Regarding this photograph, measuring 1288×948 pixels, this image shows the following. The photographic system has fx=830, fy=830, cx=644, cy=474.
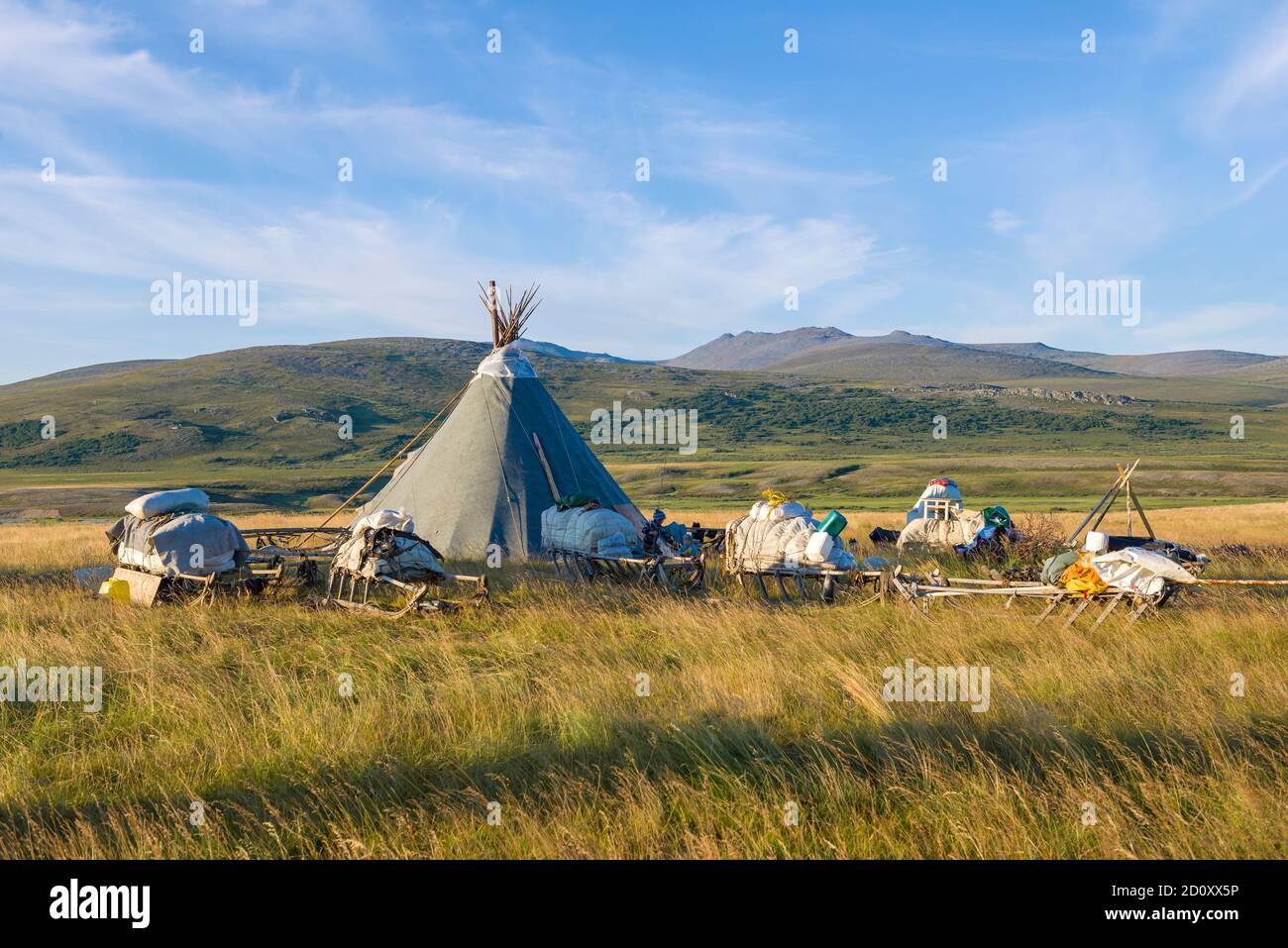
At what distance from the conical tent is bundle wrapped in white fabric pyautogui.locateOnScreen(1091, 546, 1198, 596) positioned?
31.6ft

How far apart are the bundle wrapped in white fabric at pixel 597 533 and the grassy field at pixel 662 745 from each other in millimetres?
3848

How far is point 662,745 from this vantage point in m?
5.10

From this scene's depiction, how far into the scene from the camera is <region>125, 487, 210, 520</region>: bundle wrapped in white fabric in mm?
11125

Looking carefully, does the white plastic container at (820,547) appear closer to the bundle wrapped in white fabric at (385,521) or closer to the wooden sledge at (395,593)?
the wooden sledge at (395,593)

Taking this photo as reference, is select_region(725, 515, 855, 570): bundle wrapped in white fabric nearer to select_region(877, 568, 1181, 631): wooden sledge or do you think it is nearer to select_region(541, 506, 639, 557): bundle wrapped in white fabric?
select_region(877, 568, 1181, 631): wooden sledge

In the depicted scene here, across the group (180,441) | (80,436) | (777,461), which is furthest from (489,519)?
(80,436)

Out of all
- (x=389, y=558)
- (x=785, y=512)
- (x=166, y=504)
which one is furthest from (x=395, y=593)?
(x=785, y=512)

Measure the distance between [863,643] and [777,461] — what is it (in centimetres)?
8058

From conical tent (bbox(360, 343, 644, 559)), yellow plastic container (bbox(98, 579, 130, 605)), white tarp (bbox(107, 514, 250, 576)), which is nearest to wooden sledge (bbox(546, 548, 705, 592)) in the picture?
conical tent (bbox(360, 343, 644, 559))

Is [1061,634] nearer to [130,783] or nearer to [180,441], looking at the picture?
[130,783]

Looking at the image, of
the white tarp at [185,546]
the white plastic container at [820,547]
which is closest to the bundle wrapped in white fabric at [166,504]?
the white tarp at [185,546]

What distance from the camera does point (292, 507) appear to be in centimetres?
5250
